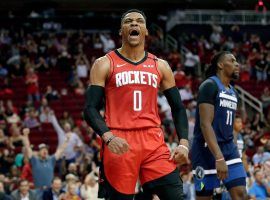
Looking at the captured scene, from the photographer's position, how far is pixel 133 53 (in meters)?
6.84

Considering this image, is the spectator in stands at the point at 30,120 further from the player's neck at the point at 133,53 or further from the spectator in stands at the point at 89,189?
the player's neck at the point at 133,53

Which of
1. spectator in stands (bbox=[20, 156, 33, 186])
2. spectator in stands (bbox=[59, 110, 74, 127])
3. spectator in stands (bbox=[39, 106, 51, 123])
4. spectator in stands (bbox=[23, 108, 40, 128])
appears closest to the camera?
spectator in stands (bbox=[20, 156, 33, 186])

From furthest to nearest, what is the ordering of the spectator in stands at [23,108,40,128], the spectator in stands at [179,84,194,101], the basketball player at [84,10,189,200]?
the spectator in stands at [179,84,194,101], the spectator in stands at [23,108,40,128], the basketball player at [84,10,189,200]

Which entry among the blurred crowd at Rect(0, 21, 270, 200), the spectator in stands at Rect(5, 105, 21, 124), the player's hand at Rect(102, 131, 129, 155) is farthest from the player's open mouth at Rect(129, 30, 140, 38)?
the spectator in stands at Rect(5, 105, 21, 124)

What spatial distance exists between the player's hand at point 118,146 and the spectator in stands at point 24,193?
7.36 meters

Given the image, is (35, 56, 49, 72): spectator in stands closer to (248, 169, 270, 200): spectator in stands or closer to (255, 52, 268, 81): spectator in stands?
(255, 52, 268, 81): spectator in stands

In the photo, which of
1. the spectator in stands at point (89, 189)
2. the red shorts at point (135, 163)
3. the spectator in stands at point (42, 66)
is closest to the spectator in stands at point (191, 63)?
→ the spectator in stands at point (42, 66)

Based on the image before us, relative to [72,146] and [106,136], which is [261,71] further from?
[106,136]

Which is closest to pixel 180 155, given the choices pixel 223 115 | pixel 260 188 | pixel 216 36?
pixel 223 115

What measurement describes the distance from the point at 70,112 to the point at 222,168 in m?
14.1

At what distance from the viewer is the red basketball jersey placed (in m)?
6.64

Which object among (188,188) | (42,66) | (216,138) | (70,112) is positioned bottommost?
(188,188)

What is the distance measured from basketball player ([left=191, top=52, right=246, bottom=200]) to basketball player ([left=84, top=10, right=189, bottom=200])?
1.72 meters

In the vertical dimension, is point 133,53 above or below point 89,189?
above
